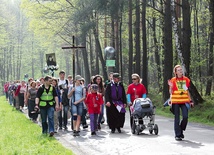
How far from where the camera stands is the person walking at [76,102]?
45.7ft

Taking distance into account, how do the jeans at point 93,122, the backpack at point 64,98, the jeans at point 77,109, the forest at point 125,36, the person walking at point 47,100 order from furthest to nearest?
1. the forest at point 125,36
2. the backpack at point 64,98
3. the jeans at point 77,109
4. the jeans at point 93,122
5. the person walking at point 47,100

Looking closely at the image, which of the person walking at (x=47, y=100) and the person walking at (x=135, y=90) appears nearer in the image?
the person walking at (x=47, y=100)

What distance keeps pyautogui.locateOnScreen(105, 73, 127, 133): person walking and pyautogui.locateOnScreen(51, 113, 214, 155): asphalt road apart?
34 cm

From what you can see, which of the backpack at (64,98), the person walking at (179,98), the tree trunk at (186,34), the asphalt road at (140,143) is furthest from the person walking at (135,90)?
the tree trunk at (186,34)

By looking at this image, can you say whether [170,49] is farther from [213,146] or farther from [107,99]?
[213,146]

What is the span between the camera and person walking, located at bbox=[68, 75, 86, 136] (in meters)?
13.9

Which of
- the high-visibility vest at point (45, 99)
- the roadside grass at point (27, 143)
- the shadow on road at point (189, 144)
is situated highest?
the high-visibility vest at point (45, 99)

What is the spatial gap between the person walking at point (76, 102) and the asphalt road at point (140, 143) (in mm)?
384

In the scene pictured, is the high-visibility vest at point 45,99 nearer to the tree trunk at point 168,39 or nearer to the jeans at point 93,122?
the jeans at point 93,122

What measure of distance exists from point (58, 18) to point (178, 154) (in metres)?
38.9

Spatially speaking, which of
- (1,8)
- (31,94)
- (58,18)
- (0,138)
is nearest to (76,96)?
(0,138)

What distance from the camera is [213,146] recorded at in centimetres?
1041

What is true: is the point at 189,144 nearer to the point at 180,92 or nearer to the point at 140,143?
Answer: the point at 140,143

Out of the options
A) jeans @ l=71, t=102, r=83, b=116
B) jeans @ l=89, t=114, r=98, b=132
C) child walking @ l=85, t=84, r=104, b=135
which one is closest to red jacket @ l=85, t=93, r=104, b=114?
child walking @ l=85, t=84, r=104, b=135
